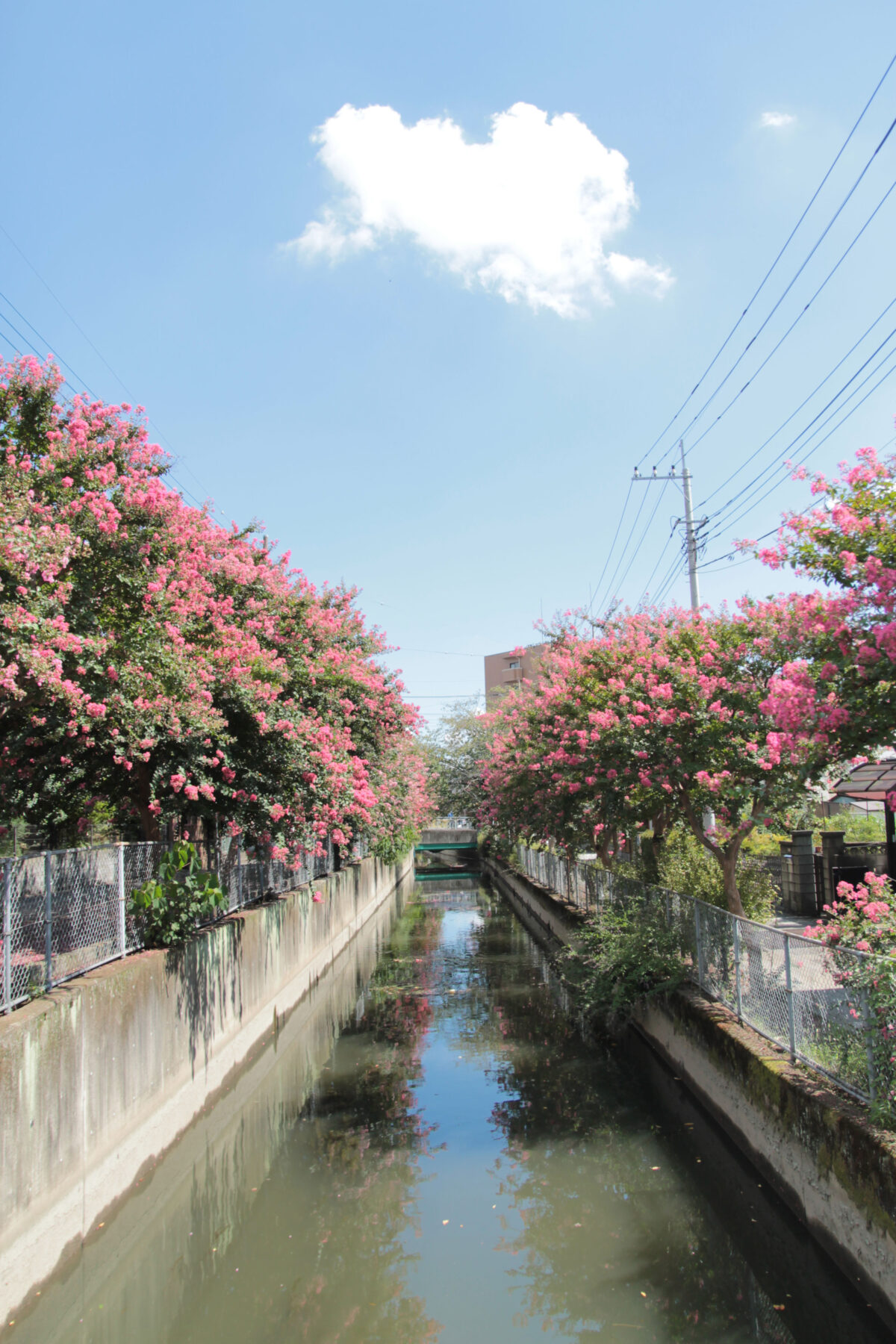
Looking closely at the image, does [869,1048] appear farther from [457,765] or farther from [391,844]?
[457,765]

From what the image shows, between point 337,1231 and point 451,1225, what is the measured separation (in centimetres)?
92

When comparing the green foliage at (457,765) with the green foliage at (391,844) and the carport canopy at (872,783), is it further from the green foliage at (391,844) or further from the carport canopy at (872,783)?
the carport canopy at (872,783)

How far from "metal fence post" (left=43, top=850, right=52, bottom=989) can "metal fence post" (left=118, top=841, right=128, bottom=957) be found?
1497 millimetres

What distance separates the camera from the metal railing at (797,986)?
5.63 meters

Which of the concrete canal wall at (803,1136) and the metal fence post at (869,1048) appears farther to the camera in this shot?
the metal fence post at (869,1048)

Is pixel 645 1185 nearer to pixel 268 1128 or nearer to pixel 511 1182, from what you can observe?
pixel 511 1182

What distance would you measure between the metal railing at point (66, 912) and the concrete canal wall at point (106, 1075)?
0.18 m

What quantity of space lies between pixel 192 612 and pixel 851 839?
19642mm

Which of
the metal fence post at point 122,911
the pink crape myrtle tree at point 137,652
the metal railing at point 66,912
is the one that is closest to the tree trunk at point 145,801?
the pink crape myrtle tree at point 137,652

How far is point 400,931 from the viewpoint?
26922mm

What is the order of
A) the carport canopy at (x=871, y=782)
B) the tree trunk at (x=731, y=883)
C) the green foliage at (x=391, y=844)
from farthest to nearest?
1. the green foliage at (x=391, y=844)
2. the carport canopy at (x=871, y=782)
3. the tree trunk at (x=731, y=883)

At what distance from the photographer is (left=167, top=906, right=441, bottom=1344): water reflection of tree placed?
232 inches

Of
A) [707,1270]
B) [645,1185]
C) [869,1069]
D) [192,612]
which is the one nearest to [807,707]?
[869,1069]

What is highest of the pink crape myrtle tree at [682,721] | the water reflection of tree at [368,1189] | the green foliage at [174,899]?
the pink crape myrtle tree at [682,721]
